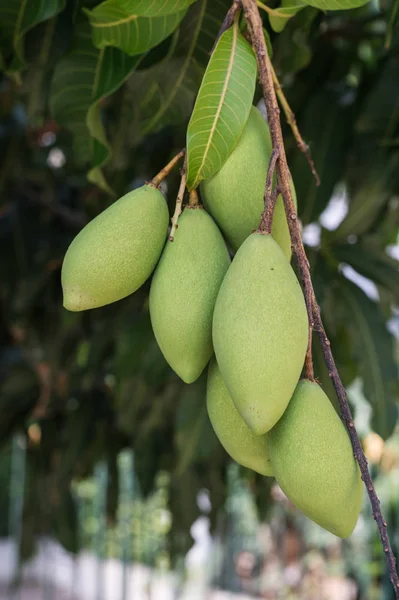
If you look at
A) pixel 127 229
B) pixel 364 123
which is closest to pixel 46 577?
pixel 364 123

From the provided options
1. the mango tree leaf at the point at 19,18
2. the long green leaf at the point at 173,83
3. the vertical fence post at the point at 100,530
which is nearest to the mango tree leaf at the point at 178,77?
the long green leaf at the point at 173,83

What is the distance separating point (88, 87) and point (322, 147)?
0.37 metres

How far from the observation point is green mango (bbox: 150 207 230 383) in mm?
413

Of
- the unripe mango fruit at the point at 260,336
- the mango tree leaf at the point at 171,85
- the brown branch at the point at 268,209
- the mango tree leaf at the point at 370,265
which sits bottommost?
the mango tree leaf at the point at 370,265

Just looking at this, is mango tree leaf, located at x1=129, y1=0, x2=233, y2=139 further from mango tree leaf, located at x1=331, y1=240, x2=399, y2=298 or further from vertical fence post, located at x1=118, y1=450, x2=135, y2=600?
vertical fence post, located at x1=118, y1=450, x2=135, y2=600

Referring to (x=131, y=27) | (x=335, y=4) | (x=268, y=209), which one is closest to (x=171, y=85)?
(x=131, y=27)

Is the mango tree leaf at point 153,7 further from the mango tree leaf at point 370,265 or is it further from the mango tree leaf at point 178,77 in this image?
the mango tree leaf at point 370,265

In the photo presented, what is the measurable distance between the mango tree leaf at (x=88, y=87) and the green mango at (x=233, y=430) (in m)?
0.30

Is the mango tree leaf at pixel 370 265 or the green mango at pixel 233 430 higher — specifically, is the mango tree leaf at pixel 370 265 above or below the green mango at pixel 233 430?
below

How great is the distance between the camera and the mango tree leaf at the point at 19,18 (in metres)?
0.62

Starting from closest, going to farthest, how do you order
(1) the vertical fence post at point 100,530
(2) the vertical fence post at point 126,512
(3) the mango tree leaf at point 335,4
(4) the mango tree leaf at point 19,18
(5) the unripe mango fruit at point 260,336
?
(5) the unripe mango fruit at point 260,336
(3) the mango tree leaf at point 335,4
(4) the mango tree leaf at point 19,18
(2) the vertical fence post at point 126,512
(1) the vertical fence post at point 100,530

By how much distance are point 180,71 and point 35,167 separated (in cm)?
92

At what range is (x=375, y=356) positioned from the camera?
947 millimetres

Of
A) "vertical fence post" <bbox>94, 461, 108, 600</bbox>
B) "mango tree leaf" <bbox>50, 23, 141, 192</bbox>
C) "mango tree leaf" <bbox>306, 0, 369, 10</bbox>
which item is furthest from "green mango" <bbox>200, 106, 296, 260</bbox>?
"vertical fence post" <bbox>94, 461, 108, 600</bbox>
